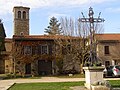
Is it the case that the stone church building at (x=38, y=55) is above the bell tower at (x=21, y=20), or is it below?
below

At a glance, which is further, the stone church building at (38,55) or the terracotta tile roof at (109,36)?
the terracotta tile roof at (109,36)

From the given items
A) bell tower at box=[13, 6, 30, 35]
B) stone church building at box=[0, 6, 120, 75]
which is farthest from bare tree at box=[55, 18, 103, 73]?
bell tower at box=[13, 6, 30, 35]

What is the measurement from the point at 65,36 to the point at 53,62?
512 cm

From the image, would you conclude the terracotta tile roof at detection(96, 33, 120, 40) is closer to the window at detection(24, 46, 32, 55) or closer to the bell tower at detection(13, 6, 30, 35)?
the window at detection(24, 46, 32, 55)

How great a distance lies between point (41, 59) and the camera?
5178 cm

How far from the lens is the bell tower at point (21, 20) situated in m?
70.4

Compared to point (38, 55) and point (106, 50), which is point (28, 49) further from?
point (106, 50)

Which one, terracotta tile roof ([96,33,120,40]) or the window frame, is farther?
the window frame

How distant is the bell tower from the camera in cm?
7044

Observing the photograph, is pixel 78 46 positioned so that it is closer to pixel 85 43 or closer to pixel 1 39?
pixel 85 43

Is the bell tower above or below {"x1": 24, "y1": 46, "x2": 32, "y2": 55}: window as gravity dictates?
above

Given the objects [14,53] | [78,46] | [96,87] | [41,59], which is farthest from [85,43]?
[96,87]

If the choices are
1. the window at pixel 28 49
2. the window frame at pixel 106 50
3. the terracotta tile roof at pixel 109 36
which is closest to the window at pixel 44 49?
the window at pixel 28 49

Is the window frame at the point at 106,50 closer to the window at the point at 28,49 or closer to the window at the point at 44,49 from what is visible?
the window at the point at 44,49
